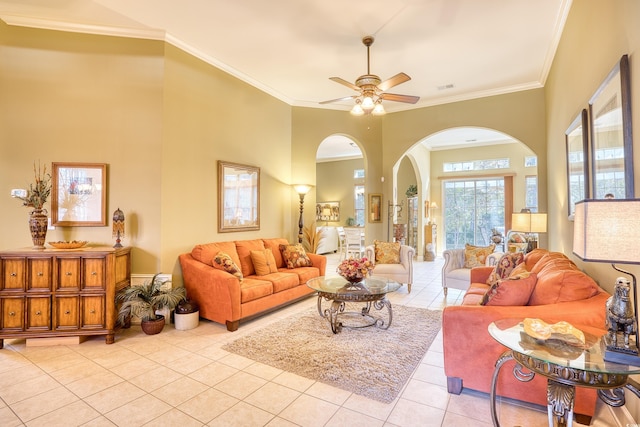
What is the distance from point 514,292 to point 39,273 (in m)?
4.42

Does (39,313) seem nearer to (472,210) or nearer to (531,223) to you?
(531,223)

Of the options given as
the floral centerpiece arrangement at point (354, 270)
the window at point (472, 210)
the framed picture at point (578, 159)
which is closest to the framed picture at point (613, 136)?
the framed picture at point (578, 159)

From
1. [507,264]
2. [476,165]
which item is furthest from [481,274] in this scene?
[476,165]

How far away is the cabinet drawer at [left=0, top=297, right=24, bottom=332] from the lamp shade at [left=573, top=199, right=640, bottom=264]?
4.65 meters

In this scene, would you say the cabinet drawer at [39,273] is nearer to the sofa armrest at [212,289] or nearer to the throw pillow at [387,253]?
the sofa armrest at [212,289]

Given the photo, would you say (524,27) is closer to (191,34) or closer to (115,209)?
(191,34)

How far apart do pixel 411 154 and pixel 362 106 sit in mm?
5079

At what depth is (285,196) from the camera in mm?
6105

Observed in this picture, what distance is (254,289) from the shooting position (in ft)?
13.0

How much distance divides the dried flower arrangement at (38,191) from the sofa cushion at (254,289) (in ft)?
7.70

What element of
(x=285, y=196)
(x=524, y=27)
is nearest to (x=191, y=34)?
(x=285, y=196)

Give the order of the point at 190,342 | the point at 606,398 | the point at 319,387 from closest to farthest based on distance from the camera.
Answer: the point at 606,398
the point at 319,387
the point at 190,342

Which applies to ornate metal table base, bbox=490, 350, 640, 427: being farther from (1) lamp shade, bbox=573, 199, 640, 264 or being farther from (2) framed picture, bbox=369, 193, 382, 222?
(2) framed picture, bbox=369, 193, 382, 222

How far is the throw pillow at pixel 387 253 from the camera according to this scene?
5.59m
